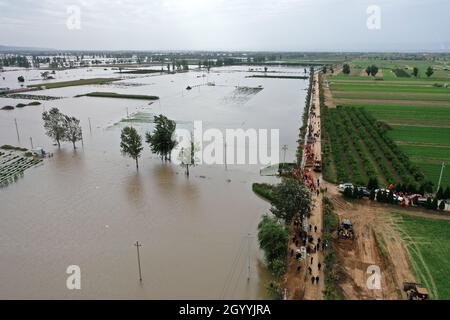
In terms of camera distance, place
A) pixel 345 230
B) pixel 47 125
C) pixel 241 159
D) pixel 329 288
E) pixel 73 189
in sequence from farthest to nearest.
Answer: pixel 47 125 → pixel 241 159 → pixel 73 189 → pixel 345 230 → pixel 329 288

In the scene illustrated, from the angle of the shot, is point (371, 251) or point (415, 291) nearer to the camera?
point (415, 291)

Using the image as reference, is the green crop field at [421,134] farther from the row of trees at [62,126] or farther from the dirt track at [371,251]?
the row of trees at [62,126]

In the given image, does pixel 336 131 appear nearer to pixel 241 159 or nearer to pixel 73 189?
pixel 241 159

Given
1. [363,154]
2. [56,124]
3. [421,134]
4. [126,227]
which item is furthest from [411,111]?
[56,124]

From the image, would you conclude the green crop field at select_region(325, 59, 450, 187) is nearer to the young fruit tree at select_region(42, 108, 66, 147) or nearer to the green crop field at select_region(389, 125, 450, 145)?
the green crop field at select_region(389, 125, 450, 145)

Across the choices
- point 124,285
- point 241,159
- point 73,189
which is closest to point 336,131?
point 241,159

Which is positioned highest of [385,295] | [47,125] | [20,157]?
[47,125]

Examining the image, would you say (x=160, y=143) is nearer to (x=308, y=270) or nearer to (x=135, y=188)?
(x=135, y=188)
